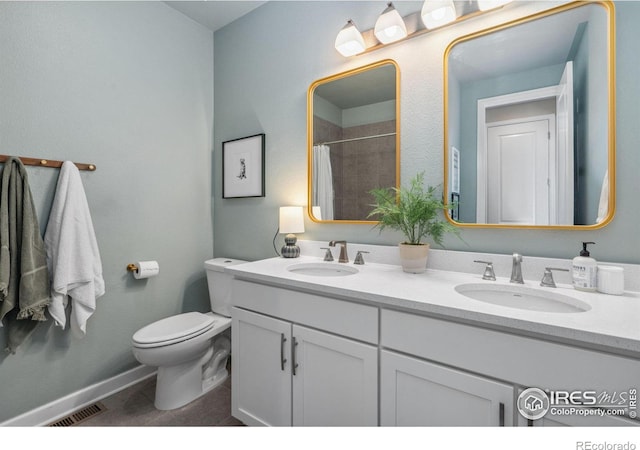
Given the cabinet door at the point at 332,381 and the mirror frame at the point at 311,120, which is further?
the mirror frame at the point at 311,120

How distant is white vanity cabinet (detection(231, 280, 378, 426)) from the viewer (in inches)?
42.1

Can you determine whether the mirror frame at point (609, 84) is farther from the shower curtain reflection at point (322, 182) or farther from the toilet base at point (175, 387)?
the toilet base at point (175, 387)

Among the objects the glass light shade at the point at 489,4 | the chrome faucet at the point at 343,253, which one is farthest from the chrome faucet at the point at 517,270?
the glass light shade at the point at 489,4

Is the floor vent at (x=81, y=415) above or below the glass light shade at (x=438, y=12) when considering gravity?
below

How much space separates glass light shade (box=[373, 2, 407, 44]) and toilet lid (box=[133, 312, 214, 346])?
6.16 feet

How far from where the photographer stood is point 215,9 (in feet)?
6.98

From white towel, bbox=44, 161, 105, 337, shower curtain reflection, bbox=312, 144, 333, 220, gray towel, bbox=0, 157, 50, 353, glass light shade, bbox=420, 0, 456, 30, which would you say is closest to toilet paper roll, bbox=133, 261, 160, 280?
white towel, bbox=44, 161, 105, 337

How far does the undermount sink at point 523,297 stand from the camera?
101cm

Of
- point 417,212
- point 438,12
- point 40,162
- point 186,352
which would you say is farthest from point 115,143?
point 438,12

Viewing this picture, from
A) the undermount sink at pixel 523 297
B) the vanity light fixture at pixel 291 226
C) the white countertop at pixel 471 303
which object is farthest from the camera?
the vanity light fixture at pixel 291 226

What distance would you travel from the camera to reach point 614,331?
0.70m

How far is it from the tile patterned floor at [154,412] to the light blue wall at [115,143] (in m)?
0.21

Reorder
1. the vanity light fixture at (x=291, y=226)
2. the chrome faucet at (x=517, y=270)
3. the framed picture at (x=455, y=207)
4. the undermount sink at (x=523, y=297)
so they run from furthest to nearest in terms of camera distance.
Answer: the vanity light fixture at (x=291, y=226), the framed picture at (x=455, y=207), the chrome faucet at (x=517, y=270), the undermount sink at (x=523, y=297)

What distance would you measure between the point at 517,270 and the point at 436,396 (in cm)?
61
